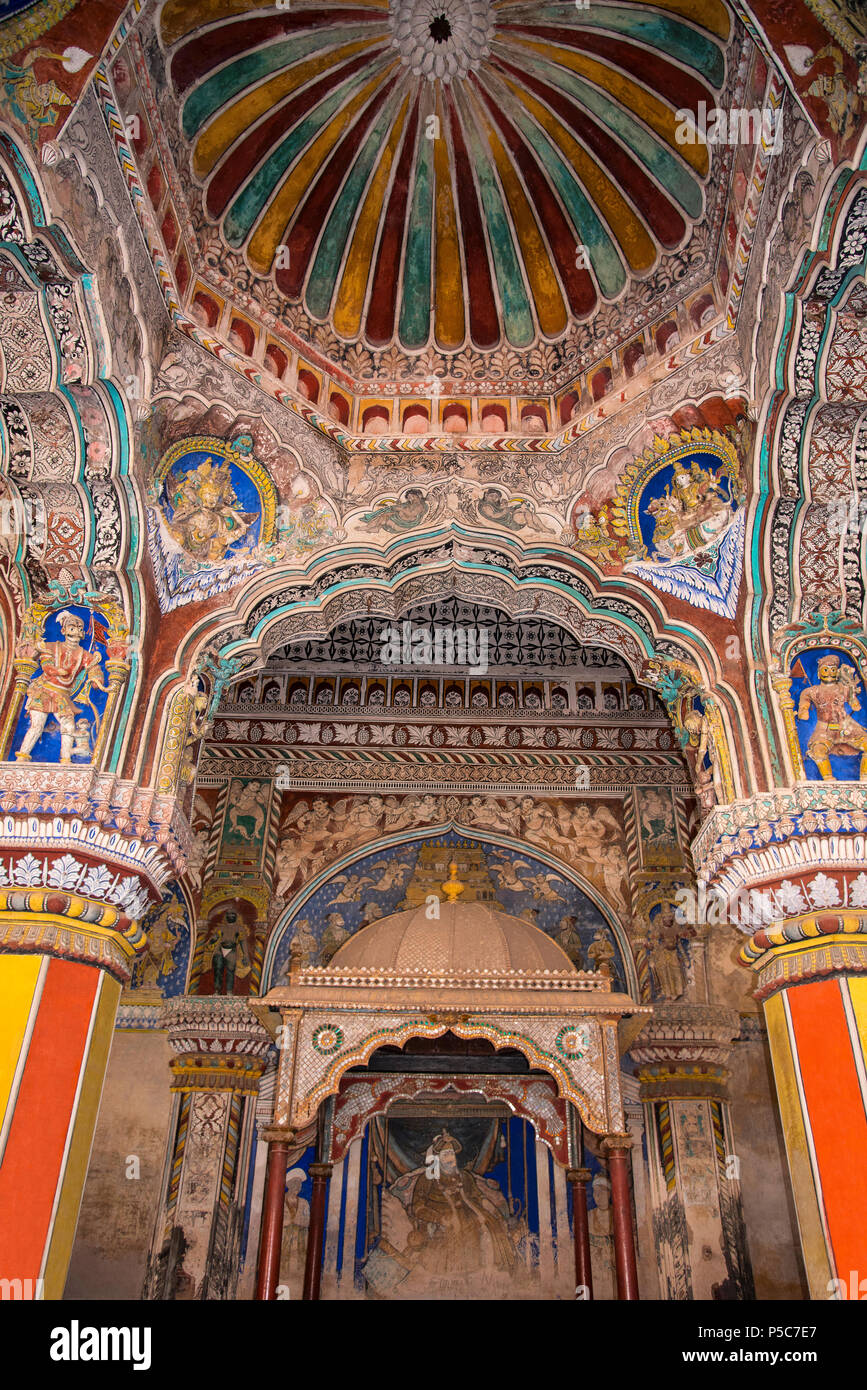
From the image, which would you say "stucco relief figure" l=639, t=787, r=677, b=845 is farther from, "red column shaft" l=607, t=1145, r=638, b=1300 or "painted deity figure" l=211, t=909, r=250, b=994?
"painted deity figure" l=211, t=909, r=250, b=994

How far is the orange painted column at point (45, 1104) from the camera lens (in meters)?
4.69

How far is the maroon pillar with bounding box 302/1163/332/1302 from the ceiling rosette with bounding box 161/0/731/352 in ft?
19.6

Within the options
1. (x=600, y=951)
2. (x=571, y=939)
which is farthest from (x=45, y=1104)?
(x=600, y=951)

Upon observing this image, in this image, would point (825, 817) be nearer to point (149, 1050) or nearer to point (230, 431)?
point (230, 431)

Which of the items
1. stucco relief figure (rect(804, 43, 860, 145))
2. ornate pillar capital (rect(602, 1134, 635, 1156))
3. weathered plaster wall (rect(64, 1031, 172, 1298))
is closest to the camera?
stucco relief figure (rect(804, 43, 860, 145))

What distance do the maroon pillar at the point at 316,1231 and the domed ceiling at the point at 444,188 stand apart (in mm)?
5290

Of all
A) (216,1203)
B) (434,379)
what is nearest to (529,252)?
(434,379)

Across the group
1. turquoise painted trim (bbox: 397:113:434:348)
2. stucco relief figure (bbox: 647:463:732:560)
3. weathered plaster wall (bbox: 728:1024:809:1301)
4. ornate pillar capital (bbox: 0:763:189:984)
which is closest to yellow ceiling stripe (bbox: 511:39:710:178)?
turquoise painted trim (bbox: 397:113:434:348)

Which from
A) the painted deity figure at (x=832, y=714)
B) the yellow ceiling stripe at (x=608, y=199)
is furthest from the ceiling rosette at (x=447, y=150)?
the painted deity figure at (x=832, y=714)

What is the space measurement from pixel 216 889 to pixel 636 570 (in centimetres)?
426

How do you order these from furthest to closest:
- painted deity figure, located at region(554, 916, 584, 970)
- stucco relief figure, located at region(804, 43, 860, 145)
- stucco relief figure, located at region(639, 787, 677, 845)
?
1. stucco relief figure, located at region(639, 787, 677, 845)
2. painted deity figure, located at region(554, 916, 584, 970)
3. stucco relief figure, located at region(804, 43, 860, 145)

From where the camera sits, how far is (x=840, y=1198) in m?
4.86

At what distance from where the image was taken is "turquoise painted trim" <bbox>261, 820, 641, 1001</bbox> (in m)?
8.44

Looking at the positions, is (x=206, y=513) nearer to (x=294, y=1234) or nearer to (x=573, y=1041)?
(x=573, y=1041)
